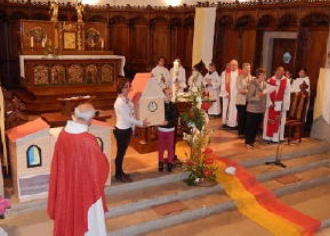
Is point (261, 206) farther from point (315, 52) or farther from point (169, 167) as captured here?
point (315, 52)

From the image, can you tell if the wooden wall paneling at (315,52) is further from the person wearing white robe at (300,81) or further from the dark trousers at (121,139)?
the dark trousers at (121,139)

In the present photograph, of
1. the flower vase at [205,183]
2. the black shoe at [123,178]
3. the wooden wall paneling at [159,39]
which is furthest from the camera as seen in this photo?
the wooden wall paneling at [159,39]

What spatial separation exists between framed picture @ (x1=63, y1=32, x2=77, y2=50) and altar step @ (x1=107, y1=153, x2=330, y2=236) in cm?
705

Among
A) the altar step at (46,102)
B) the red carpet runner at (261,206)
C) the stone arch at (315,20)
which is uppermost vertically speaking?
the stone arch at (315,20)

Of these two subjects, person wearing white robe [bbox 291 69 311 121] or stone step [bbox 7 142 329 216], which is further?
person wearing white robe [bbox 291 69 311 121]

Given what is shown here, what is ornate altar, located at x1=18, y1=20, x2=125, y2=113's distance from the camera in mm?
10484

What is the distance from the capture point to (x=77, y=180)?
4.06 meters

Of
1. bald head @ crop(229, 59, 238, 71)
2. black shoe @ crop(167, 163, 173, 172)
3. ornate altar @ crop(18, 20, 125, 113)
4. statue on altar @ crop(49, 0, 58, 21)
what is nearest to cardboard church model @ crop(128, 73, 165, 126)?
black shoe @ crop(167, 163, 173, 172)

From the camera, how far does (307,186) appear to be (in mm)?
6816

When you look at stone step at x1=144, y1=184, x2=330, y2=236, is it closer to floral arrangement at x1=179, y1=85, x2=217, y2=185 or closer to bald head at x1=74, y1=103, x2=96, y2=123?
floral arrangement at x1=179, y1=85, x2=217, y2=185

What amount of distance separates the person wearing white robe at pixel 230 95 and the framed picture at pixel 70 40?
5.00m

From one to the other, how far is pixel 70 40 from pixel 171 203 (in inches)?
298

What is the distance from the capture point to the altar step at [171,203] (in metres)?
5.25

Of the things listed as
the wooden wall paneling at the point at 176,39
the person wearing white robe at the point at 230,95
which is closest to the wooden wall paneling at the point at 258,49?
the person wearing white robe at the point at 230,95
